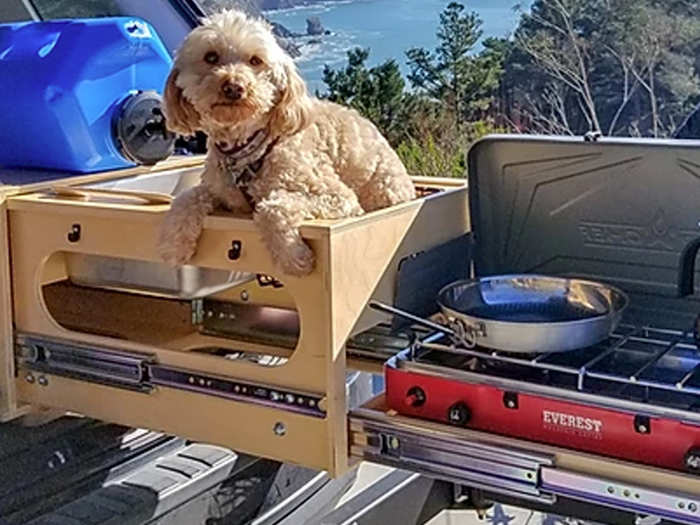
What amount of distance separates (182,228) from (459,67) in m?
2.55

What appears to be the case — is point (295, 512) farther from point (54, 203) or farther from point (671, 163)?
point (671, 163)

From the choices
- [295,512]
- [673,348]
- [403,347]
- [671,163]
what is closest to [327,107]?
[403,347]

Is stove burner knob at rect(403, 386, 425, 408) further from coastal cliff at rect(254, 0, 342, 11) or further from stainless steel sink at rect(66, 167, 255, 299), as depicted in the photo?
coastal cliff at rect(254, 0, 342, 11)

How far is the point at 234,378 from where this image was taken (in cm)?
146

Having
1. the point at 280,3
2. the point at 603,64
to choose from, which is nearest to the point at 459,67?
the point at 603,64

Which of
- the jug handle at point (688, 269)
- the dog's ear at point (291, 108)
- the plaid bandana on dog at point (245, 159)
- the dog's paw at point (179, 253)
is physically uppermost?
the dog's ear at point (291, 108)

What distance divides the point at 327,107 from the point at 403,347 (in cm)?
37

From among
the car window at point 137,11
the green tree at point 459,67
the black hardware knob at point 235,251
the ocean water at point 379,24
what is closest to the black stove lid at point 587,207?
the black hardware knob at point 235,251

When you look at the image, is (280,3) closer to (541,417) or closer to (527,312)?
(527,312)

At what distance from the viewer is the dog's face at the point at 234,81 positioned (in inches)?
55.1

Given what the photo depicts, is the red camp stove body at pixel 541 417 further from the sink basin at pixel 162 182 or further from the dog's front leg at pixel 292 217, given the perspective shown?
the sink basin at pixel 162 182

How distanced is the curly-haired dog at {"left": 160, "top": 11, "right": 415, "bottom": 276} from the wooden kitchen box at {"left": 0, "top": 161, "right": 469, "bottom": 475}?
4cm

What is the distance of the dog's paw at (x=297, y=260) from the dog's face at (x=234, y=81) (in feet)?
0.68

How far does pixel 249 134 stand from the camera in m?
1.45
